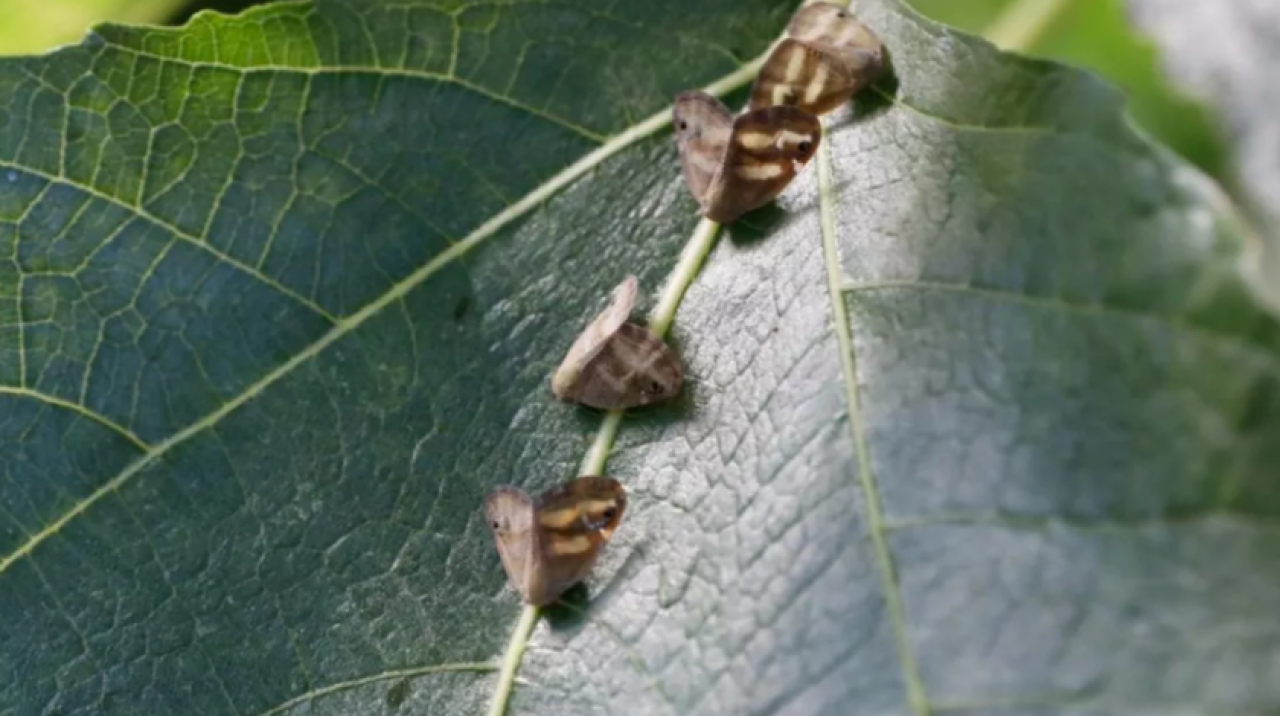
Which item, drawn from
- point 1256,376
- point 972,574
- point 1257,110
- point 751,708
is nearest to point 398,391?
point 751,708

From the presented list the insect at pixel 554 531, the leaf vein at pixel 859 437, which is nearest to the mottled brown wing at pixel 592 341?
the insect at pixel 554 531

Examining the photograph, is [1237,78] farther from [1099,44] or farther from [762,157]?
[762,157]

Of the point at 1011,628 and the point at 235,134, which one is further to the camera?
the point at 235,134

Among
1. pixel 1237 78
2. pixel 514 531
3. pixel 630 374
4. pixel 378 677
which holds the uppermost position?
pixel 1237 78

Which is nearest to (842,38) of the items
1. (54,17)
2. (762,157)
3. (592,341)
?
(762,157)

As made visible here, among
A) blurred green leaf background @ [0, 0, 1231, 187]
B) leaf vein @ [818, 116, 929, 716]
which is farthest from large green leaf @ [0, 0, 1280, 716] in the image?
blurred green leaf background @ [0, 0, 1231, 187]

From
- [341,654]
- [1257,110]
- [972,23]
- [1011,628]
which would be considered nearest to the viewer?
[1011,628]

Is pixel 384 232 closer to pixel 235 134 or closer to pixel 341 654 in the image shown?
pixel 235 134
